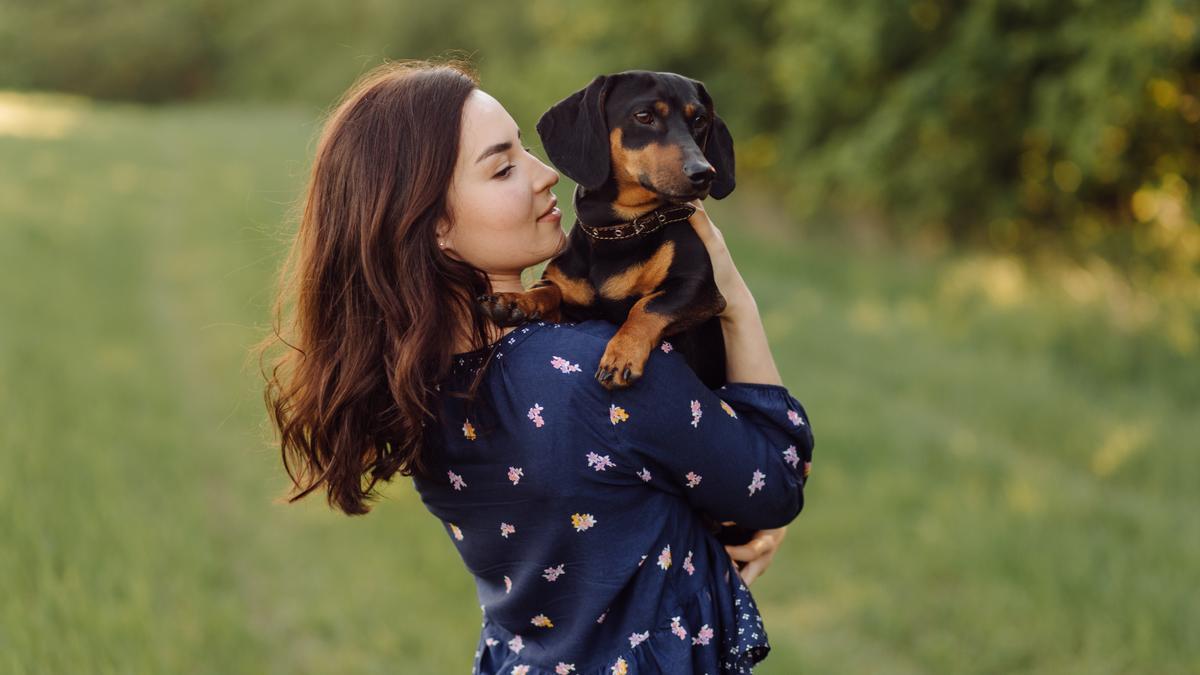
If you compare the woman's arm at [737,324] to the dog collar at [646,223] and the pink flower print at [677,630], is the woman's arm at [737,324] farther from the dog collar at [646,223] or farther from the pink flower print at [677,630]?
the pink flower print at [677,630]

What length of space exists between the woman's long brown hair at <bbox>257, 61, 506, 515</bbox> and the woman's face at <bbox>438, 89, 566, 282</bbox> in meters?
0.02

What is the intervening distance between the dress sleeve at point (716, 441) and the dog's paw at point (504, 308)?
0.28 meters

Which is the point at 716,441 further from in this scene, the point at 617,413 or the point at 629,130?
the point at 629,130

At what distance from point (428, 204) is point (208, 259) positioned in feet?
29.6

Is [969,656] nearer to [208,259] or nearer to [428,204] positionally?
[428,204]

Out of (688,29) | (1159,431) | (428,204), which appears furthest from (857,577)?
(688,29)

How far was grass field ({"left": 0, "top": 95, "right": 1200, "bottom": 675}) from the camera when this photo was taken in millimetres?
3752

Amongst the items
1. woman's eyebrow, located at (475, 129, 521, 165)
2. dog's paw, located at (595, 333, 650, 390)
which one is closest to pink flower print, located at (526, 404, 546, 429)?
dog's paw, located at (595, 333, 650, 390)

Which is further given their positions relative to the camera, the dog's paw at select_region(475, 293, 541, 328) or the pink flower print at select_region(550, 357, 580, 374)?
the dog's paw at select_region(475, 293, 541, 328)

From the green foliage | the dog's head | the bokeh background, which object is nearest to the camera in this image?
the dog's head

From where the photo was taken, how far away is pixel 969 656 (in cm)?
395

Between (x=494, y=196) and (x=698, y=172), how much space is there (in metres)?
0.41

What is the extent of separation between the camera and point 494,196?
184 centimetres

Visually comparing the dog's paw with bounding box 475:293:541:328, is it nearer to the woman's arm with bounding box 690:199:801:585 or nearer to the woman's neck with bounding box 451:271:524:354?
the woman's neck with bounding box 451:271:524:354
